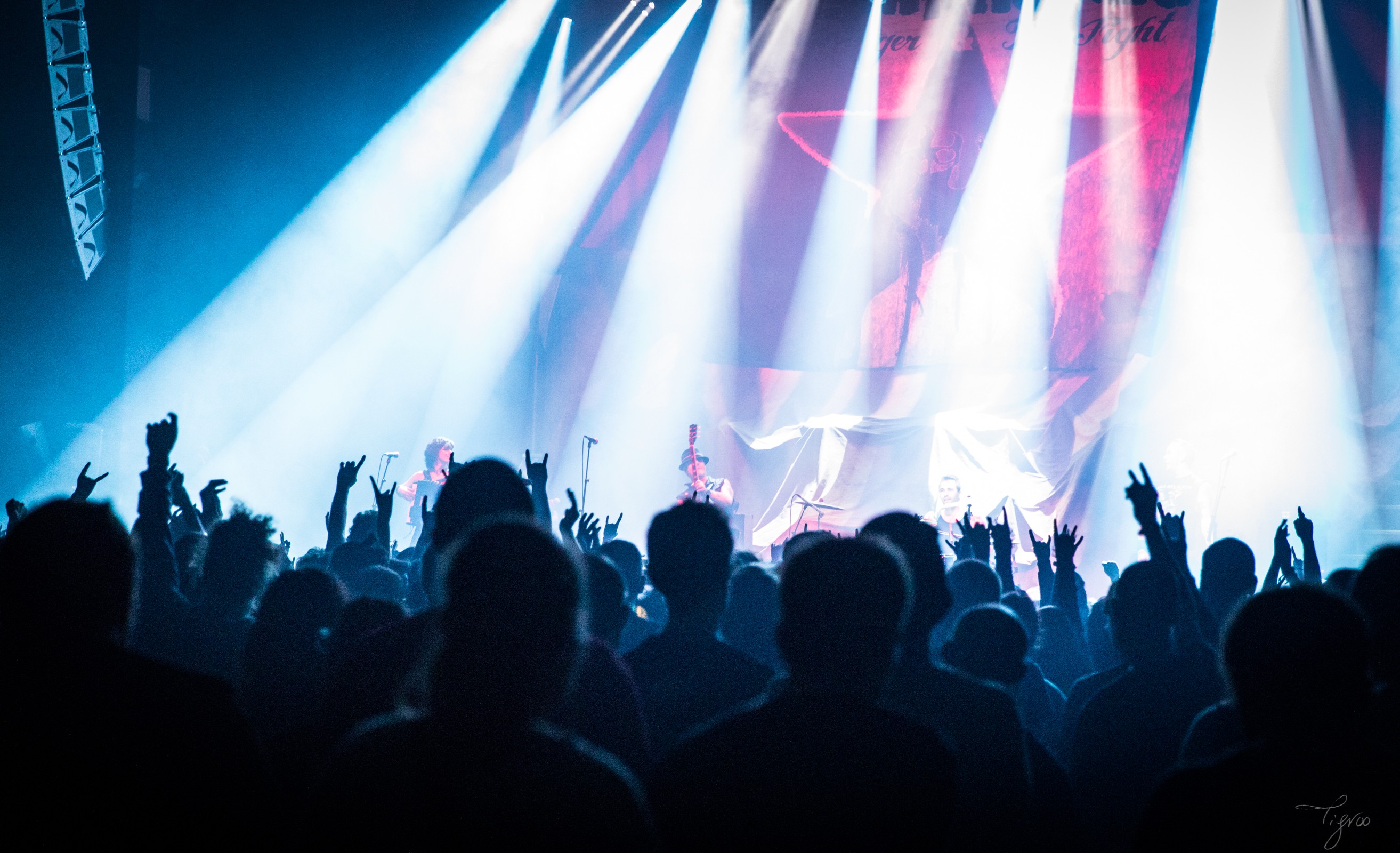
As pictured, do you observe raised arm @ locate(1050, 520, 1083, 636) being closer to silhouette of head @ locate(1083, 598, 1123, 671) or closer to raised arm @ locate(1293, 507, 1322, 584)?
silhouette of head @ locate(1083, 598, 1123, 671)

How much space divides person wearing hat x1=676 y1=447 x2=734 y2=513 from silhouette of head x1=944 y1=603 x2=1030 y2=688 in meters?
10.3

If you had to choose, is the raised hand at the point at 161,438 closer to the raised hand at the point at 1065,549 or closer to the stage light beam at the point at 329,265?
the raised hand at the point at 1065,549

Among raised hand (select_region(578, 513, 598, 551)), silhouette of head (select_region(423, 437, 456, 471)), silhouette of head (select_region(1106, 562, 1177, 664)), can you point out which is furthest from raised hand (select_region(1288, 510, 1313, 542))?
silhouette of head (select_region(423, 437, 456, 471))

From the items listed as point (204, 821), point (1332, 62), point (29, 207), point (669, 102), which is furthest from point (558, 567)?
point (1332, 62)

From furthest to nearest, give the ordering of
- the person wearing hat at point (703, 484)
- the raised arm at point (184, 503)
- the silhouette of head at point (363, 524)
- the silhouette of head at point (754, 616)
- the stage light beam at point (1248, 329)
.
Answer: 1. the stage light beam at point (1248, 329)
2. the person wearing hat at point (703, 484)
3. the silhouette of head at point (363, 524)
4. the raised arm at point (184, 503)
5. the silhouette of head at point (754, 616)

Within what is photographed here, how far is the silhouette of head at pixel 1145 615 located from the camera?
2.76 meters

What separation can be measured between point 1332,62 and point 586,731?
Result: 689 inches

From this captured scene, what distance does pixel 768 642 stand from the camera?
10.3ft

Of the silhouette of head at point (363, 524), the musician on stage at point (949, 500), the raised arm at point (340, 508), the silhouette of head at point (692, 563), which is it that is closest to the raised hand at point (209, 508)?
the silhouette of head at point (363, 524)

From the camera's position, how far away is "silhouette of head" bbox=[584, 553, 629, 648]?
8.89ft

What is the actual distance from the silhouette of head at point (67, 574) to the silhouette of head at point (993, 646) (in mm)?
2103

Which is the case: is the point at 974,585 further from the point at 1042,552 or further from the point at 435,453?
the point at 435,453

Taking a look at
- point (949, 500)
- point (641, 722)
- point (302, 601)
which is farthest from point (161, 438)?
point (949, 500)

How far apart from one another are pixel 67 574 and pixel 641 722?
109cm
